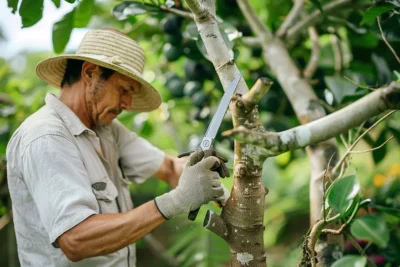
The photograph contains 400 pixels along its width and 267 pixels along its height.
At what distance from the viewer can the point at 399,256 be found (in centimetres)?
189

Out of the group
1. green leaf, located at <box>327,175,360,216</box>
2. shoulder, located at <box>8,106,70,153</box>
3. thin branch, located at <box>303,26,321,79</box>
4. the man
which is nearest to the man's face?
the man

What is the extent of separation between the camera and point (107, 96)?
1.85m

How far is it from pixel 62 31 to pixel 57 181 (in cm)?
72

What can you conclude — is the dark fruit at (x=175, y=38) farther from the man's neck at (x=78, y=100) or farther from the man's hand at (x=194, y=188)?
the man's hand at (x=194, y=188)

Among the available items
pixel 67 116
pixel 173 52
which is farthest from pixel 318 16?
pixel 67 116

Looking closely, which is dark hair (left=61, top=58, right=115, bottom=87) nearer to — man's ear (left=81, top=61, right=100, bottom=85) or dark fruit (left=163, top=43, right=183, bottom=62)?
man's ear (left=81, top=61, right=100, bottom=85)

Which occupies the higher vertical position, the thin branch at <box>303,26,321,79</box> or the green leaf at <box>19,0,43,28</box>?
the green leaf at <box>19,0,43,28</box>

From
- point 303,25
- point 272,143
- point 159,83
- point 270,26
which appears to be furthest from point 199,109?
point 272,143

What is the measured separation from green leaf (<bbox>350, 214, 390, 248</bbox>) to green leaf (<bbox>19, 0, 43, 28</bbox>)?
48.0 inches

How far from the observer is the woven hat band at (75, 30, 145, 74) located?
1834 millimetres

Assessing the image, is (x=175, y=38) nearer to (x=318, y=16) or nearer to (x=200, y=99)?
(x=200, y=99)

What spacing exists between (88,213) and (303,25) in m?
1.11

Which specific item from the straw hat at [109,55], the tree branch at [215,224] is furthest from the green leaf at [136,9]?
the tree branch at [215,224]

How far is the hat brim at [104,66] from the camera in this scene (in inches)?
70.0
